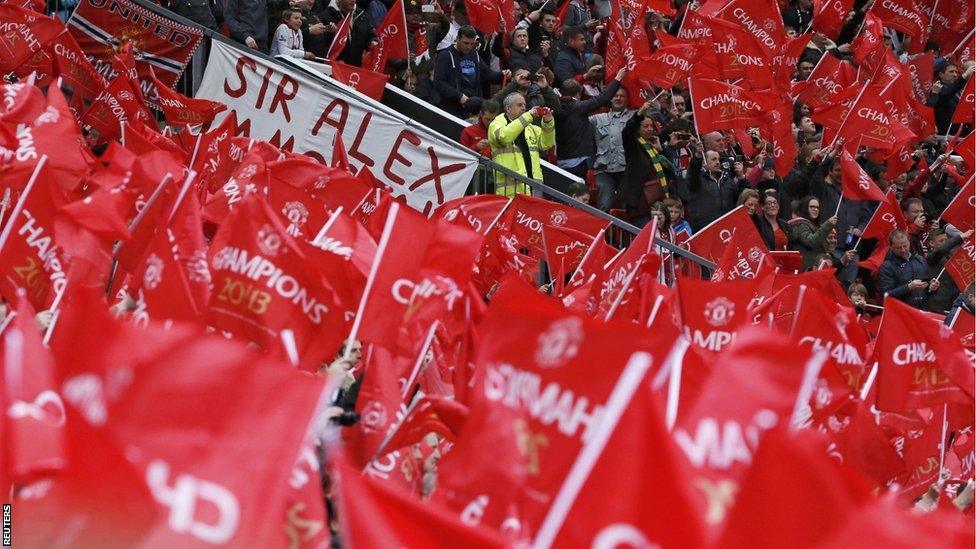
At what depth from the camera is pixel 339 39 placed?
15.3 metres

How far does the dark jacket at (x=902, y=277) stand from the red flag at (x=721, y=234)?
2.46m

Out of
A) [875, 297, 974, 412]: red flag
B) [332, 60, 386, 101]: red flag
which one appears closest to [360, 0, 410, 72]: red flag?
[332, 60, 386, 101]: red flag

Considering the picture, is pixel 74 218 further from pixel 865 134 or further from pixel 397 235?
pixel 865 134

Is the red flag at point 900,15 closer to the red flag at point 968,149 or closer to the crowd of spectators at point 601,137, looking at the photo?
the crowd of spectators at point 601,137

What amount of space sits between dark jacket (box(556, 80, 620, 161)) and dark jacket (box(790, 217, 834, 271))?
1.99 metres

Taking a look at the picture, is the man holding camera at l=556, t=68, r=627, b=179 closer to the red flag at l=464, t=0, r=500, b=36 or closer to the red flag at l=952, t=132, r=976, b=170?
the red flag at l=464, t=0, r=500, b=36

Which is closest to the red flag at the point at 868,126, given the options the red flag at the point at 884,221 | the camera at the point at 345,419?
the red flag at the point at 884,221

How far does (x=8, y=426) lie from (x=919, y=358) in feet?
16.3

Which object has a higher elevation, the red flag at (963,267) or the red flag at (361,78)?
the red flag at (361,78)

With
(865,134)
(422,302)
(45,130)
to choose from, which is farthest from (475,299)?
(865,134)

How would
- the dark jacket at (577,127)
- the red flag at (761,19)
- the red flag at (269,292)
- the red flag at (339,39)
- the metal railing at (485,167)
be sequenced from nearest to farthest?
1. the red flag at (269,292)
2. the metal railing at (485,167)
3. the dark jacket at (577,127)
4. the red flag at (339,39)
5. the red flag at (761,19)

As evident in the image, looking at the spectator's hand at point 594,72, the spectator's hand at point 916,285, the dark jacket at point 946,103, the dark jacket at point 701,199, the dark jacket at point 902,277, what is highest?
Answer: the spectator's hand at point 594,72

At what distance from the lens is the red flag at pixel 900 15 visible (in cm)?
2083

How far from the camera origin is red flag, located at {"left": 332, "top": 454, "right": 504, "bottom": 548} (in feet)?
12.7
